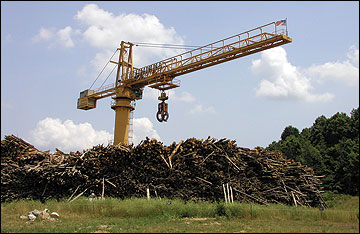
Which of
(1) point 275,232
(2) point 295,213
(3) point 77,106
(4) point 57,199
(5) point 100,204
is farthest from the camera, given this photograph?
(3) point 77,106

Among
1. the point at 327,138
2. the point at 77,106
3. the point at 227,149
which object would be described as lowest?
the point at 227,149

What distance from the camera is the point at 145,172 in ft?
40.5

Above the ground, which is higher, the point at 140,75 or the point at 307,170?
the point at 140,75

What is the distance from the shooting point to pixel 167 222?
8562 mm

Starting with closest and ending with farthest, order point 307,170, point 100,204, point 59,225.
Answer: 1. point 59,225
2. point 100,204
3. point 307,170

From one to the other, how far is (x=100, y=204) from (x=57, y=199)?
258 cm

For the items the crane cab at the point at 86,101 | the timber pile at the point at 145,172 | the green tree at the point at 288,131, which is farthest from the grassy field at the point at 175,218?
the green tree at the point at 288,131

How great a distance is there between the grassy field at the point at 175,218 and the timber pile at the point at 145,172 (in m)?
1.54

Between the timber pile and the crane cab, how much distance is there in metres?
16.7

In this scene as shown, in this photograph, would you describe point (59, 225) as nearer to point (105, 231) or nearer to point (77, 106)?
point (105, 231)

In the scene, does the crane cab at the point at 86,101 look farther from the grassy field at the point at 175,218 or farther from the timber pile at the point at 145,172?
the grassy field at the point at 175,218

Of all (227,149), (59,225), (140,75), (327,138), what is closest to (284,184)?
(227,149)

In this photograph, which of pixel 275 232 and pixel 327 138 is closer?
pixel 275 232

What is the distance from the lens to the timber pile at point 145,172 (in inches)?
457
